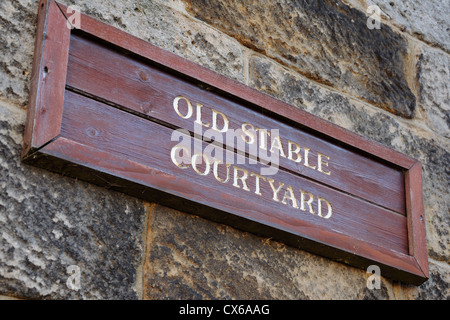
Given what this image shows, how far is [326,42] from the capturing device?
225 cm

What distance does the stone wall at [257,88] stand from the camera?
1.46 metres

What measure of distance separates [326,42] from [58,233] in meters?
1.15

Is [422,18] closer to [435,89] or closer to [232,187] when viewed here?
Answer: [435,89]

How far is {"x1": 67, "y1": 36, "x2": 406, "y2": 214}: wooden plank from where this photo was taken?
1.60 metres

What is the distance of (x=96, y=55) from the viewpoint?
1.63m

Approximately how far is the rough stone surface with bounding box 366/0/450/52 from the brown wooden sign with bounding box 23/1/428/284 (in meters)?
0.59

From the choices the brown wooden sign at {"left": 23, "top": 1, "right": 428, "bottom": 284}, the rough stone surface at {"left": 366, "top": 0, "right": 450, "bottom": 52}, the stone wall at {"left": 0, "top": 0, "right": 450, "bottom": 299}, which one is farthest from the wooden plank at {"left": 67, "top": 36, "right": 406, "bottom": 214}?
the rough stone surface at {"left": 366, "top": 0, "right": 450, "bottom": 52}

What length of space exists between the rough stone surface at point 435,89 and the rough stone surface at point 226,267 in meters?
0.74

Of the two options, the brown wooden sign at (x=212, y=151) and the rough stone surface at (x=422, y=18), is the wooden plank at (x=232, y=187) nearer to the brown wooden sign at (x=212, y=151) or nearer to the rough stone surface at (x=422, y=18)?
the brown wooden sign at (x=212, y=151)

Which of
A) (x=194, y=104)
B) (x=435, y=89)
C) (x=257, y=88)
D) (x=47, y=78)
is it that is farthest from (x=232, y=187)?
(x=435, y=89)

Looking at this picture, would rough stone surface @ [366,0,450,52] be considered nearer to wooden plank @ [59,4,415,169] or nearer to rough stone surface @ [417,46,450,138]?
rough stone surface @ [417,46,450,138]

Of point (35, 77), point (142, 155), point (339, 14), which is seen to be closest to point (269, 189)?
point (142, 155)

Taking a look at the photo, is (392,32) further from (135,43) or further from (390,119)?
(135,43)

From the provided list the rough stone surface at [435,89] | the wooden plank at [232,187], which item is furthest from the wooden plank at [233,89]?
the rough stone surface at [435,89]
